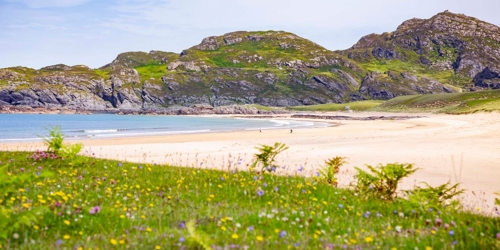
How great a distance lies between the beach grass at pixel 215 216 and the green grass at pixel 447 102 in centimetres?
9836

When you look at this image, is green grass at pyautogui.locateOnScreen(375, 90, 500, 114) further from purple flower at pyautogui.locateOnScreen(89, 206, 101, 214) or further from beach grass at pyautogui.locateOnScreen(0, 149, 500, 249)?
purple flower at pyautogui.locateOnScreen(89, 206, 101, 214)

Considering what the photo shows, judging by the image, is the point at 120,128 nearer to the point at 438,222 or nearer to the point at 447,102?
the point at 438,222

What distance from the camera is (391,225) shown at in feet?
23.9

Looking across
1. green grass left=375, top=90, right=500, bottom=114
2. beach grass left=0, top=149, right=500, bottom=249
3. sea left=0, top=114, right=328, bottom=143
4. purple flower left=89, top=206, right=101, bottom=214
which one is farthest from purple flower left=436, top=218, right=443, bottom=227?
green grass left=375, top=90, right=500, bottom=114

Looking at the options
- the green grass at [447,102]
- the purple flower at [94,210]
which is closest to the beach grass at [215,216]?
the purple flower at [94,210]

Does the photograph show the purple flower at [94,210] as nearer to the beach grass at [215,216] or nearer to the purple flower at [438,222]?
the beach grass at [215,216]

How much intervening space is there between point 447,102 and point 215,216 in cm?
14071

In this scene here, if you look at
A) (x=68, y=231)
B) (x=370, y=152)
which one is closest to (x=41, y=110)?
(x=370, y=152)

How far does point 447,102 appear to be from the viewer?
13000cm

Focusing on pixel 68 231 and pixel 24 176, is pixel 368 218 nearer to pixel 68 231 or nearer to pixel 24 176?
pixel 68 231

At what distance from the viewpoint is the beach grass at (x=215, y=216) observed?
5.70 metres

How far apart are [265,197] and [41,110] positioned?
8139 inches

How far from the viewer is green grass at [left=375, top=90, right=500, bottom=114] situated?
105875 millimetres

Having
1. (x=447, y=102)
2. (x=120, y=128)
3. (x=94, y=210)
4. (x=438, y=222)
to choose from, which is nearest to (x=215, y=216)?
(x=94, y=210)
